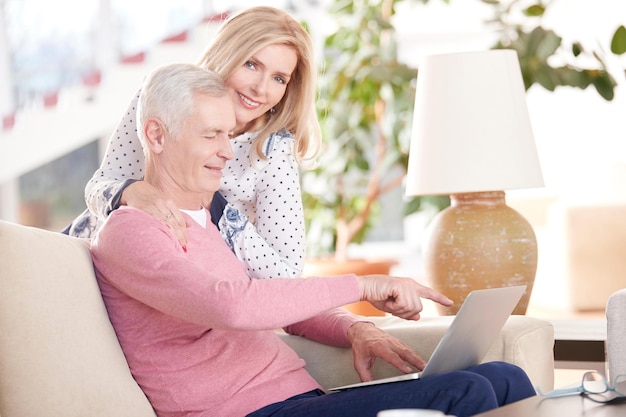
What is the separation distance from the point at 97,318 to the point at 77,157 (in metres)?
5.74

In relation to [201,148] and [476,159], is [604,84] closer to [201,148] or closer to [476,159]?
[476,159]

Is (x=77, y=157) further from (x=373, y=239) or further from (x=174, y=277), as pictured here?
(x=174, y=277)

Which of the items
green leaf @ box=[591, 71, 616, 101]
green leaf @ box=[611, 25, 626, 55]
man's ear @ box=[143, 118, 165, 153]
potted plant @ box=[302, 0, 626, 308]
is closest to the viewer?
man's ear @ box=[143, 118, 165, 153]

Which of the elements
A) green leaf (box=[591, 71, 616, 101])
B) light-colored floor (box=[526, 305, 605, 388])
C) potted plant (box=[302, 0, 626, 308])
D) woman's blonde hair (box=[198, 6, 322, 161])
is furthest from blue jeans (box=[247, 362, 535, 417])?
light-colored floor (box=[526, 305, 605, 388])

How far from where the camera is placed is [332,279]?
1516 millimetres

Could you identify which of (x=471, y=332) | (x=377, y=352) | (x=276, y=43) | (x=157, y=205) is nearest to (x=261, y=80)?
(x=276, y=43)

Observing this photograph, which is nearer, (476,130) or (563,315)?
(476,130)

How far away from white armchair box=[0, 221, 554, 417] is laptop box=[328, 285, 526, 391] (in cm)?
39

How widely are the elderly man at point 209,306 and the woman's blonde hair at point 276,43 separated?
0.98 feet

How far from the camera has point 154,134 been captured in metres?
1.70

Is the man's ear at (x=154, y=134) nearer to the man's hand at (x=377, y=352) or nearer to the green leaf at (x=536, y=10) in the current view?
the man's hand at (x=377, y=352)

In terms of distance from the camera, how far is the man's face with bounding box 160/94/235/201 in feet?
5.51

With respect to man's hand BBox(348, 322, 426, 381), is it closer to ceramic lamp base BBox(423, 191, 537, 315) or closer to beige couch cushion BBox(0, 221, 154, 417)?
beige couch cushion BBox(0, 221, 154, 417)

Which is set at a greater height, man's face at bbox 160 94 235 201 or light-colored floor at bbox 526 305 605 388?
man's face at bbox 160 94 235 201
